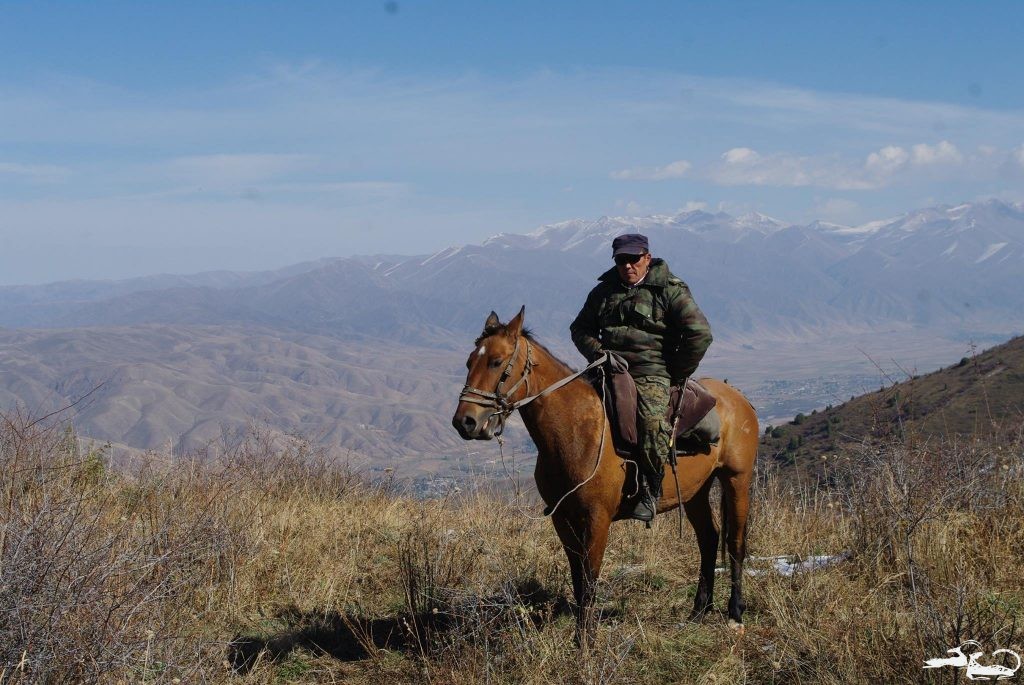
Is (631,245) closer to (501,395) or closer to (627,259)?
(627,259)

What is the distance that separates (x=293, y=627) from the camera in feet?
23.0

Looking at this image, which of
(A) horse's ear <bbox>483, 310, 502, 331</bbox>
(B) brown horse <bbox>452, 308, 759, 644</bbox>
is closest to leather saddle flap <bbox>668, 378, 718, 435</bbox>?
(B) brown horse <bbox>452, 308, 759, 644</bbox>

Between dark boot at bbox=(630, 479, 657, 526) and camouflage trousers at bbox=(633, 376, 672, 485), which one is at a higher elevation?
camouflage trousers at bbox=(633, 376, 672, 485)

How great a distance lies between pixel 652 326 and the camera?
258 inches

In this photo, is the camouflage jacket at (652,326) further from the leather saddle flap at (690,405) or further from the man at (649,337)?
the leather saddle flap at (690,405)

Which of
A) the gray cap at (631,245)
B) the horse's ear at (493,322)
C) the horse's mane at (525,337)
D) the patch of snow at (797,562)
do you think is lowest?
the patch of snow at (797,562)

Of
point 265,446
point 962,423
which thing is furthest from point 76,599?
point 962,423

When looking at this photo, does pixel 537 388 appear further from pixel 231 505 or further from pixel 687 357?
pixel 231 505

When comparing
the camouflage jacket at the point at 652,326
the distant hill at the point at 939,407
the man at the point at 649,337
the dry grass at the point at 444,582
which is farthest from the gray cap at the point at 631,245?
the distant hill at the point at 939,407

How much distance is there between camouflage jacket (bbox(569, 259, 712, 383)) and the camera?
6457 mm

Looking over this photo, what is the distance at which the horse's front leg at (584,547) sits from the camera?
5973mm

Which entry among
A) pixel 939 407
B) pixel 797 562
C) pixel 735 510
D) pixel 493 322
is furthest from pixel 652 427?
pixel 939 407

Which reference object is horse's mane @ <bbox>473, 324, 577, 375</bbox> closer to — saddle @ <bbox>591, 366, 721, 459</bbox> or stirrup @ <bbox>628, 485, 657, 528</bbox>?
saddle @ <bbox>591, 366, 721, 459</bbox>

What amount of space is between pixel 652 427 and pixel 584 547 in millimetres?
996
